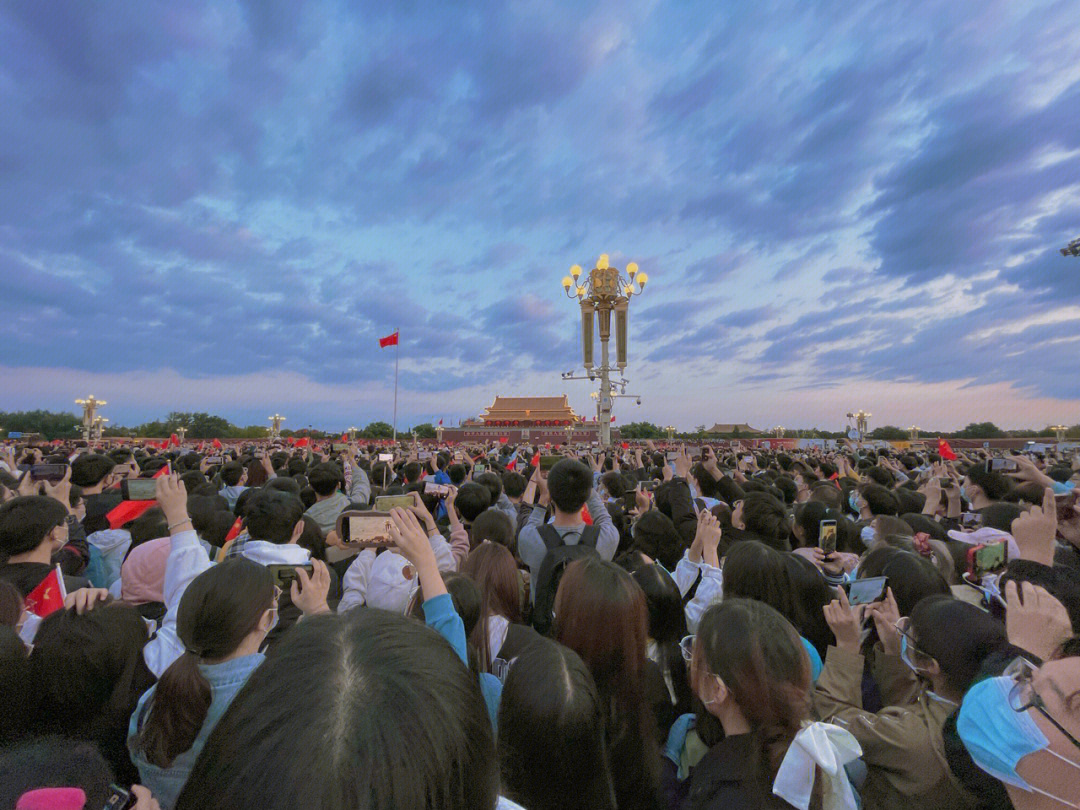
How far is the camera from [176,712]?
1.81 meters

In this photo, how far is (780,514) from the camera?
441cm

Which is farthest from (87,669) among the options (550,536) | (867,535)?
(867,535)

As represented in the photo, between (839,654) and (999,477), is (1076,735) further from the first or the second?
(999,477)

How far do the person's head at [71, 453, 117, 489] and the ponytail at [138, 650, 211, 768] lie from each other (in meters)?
5.42

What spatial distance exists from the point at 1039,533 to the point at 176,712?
457 centimetres

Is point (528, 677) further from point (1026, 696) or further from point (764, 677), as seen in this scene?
point (1026, 696)

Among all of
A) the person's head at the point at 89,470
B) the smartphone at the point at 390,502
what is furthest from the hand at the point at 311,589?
the person's head at the point at 89,470

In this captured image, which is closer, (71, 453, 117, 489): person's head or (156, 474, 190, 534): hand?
(156, 474, 190, 534): hand

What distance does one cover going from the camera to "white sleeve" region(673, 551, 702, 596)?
3.36 metres

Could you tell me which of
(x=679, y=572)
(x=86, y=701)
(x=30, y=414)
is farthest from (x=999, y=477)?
(x=30, y=414)

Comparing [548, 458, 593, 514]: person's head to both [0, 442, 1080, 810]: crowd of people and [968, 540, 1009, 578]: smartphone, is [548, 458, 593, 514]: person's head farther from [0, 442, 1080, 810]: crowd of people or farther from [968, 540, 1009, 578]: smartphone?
[968, 540, 1009, 578]: smartphone

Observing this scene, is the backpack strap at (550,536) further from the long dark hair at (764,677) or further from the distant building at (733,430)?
the distant building at (733,430)

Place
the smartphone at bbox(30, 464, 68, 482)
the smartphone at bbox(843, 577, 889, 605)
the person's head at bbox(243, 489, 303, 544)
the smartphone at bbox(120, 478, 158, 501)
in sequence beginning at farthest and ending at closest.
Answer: the smartphone at bbox(30, 464, 68, 482) < the smartphone at bbox(120, 478, 158, 501) < the person's head at bbox(243, 489, 303, 544) < the smartphone at bbox(843, 577, 889, 605)

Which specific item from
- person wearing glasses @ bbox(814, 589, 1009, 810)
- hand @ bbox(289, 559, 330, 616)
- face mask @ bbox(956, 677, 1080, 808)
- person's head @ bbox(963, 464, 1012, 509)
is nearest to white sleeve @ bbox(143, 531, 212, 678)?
hand @ bbox(289, 559, 330, 616)
